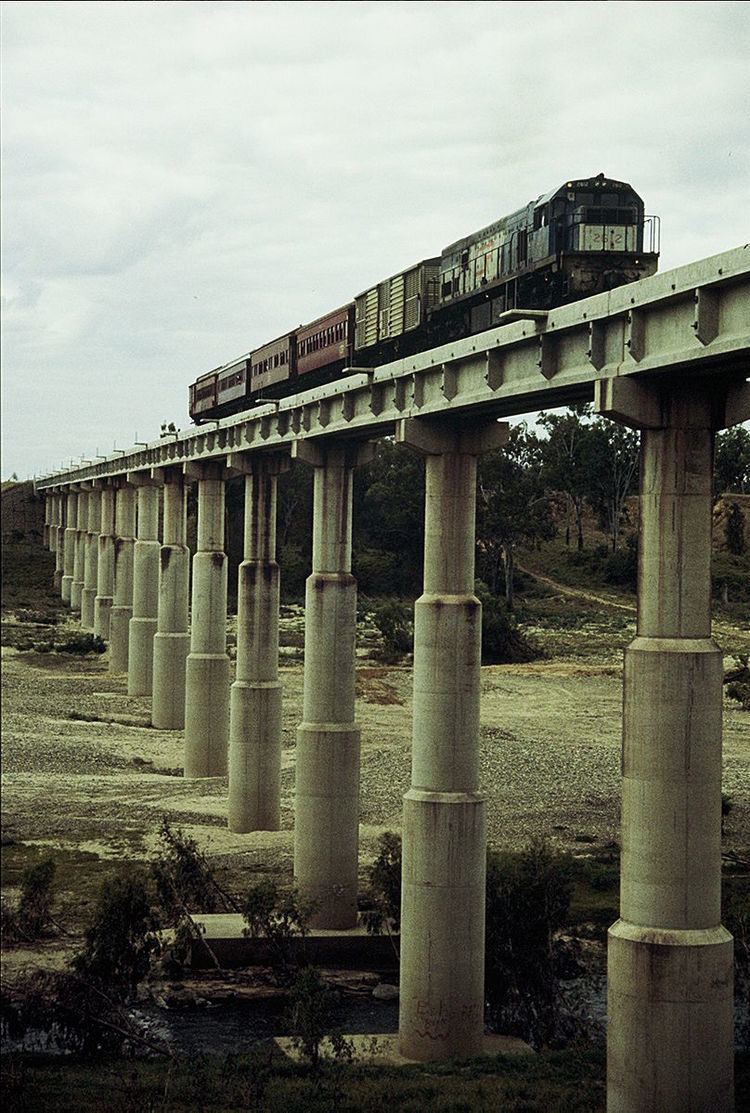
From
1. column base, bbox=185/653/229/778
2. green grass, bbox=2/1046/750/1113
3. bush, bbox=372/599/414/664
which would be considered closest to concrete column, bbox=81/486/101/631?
bush, bbox=372/599/414/664

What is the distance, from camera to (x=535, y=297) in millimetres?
25781

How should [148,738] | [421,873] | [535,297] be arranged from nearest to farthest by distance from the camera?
[421,873]
[535,297]
[148,738]

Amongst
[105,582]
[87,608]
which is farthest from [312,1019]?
[87,608]

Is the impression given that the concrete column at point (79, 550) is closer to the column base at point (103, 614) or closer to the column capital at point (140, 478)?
the column base at point (103, 614)

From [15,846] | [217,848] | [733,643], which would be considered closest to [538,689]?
[733,643]

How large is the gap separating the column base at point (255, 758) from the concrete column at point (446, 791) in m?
14.6

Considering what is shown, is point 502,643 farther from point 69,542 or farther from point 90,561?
point 69,542

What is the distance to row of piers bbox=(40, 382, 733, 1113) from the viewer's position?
58.8 feet

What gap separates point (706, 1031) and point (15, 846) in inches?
759

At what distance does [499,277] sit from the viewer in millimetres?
27406

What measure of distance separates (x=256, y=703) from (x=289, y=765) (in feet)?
31.3

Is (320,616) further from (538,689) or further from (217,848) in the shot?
(538,689)

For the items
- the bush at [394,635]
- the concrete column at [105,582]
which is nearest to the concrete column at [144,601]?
the bush at [394,635]

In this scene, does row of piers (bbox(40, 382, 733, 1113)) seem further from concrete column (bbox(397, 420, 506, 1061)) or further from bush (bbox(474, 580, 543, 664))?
bush (bbox(474, 580, 543, 664))
